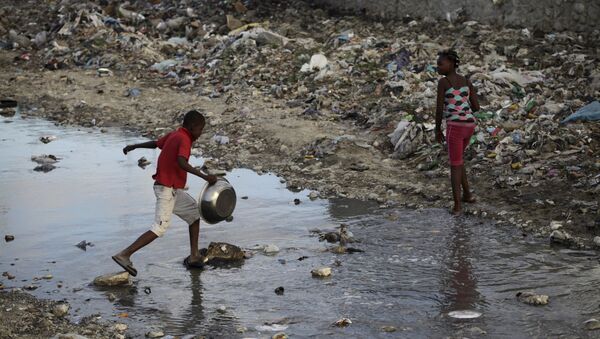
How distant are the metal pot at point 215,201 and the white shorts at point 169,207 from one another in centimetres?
7

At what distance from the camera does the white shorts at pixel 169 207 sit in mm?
5703

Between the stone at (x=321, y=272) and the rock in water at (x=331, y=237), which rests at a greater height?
the rock in water at (x=331, y=237)

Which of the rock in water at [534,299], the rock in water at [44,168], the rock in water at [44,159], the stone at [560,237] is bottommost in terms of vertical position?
the rock in water at [534,299]

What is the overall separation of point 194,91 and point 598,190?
693cm

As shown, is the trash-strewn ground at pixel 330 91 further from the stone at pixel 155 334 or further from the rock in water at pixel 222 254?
the stone at pixel 155 334

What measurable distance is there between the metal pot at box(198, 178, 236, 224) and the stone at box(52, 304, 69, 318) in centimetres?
114

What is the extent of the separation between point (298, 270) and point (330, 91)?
5.66m

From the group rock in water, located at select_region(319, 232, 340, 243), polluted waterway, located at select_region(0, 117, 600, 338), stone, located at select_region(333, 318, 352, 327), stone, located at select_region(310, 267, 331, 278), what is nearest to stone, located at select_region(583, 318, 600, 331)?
polluted waterway, located at select_region(0, 117, 600, 338)

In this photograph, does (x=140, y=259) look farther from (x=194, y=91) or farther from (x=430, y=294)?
(x=194, y=91)

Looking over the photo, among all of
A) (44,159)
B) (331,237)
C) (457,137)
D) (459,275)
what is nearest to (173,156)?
(331,237)

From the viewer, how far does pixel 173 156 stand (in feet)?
18.5

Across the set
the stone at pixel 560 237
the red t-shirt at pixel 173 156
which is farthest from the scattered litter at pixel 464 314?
the red t-shirt at pixel 173 156

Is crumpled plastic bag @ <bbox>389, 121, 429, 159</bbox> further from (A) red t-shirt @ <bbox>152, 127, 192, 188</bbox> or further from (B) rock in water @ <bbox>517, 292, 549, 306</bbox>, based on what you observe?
(B) rock in water @ <bbox>517, 292, 549, 306</bbox>

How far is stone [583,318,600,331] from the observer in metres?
4.64
